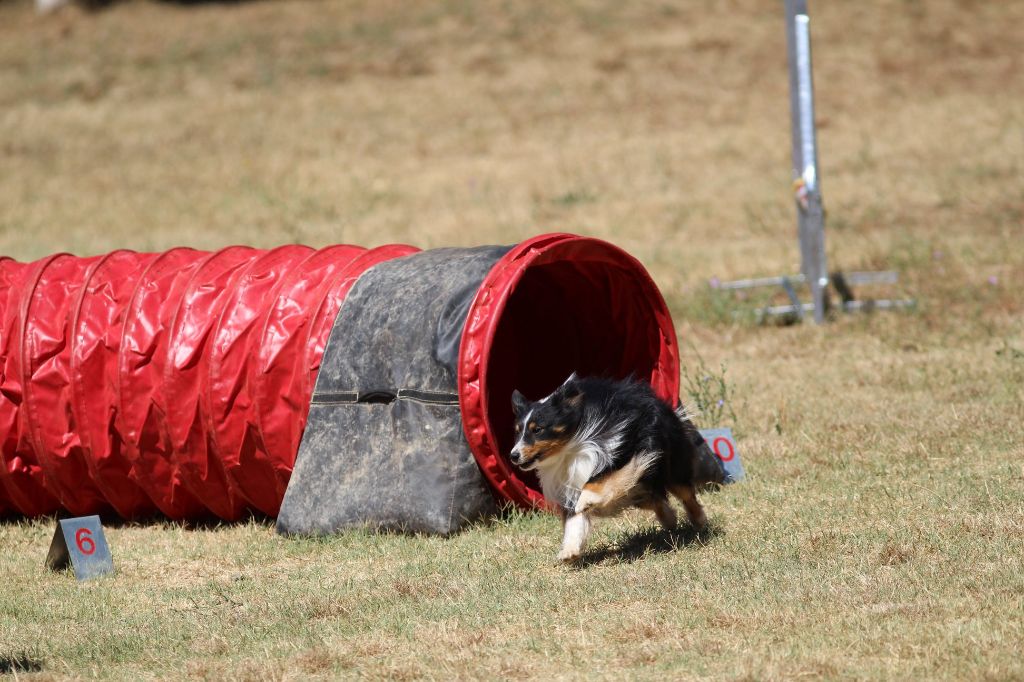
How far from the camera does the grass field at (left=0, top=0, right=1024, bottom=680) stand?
4.96 m

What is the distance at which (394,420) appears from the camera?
6.69 m

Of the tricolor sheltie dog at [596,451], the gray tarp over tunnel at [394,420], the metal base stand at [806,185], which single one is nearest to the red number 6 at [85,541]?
the gray tarp over tunnel at [394,420]

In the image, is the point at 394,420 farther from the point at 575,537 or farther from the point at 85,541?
the point at 85,541

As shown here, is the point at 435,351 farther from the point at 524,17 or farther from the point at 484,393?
the point at 524,17

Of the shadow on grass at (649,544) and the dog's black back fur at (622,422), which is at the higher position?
the dog's black back fur at (622,422)

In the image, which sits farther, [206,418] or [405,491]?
[206,418]

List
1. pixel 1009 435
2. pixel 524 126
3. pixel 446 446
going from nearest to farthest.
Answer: pixel 446 446 < pixel 1009 435 < pixel 524 126

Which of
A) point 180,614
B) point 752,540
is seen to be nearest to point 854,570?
point 752,540

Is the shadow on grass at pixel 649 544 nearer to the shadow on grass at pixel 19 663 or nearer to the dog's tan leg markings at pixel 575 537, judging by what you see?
the dog's tan leg markings at pixel 575 537

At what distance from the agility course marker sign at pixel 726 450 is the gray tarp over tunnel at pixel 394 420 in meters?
1.47

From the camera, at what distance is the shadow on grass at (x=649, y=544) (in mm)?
5984

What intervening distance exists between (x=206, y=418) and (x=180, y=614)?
1.64 m

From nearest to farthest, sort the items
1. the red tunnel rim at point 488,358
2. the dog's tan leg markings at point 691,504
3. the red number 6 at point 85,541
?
the dog's tan leg markings at point 691,504, the red tunnel rim at point 488,358, the red number 6 at point 85,541

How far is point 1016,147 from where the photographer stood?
706 inches
